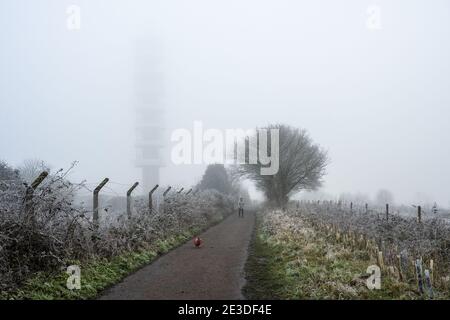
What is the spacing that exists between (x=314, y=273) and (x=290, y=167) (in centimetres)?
3470

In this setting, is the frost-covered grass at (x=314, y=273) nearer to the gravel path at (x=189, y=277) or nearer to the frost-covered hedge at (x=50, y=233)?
the gravel path at (x=189, y=277)

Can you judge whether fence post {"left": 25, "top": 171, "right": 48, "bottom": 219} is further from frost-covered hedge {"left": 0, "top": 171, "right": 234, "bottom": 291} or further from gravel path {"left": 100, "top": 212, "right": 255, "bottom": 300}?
gravel path {"left": 100, "top": 212, "right": 255, "bottom": 300}

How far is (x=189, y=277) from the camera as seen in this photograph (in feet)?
33.0

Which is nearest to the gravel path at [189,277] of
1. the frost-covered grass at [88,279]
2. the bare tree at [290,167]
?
the frost-covered grass at [88,279]

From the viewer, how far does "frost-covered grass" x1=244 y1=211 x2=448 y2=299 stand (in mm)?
7883

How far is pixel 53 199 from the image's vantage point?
379 inches

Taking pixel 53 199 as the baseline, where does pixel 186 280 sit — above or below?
below

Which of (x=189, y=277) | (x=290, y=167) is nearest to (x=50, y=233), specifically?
(x=189, y=277)

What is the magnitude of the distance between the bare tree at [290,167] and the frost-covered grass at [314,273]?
28.7 meters

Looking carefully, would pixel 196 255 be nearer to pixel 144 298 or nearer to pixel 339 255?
pixel 339 255

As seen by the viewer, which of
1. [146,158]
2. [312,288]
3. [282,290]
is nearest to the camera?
[312,288]
